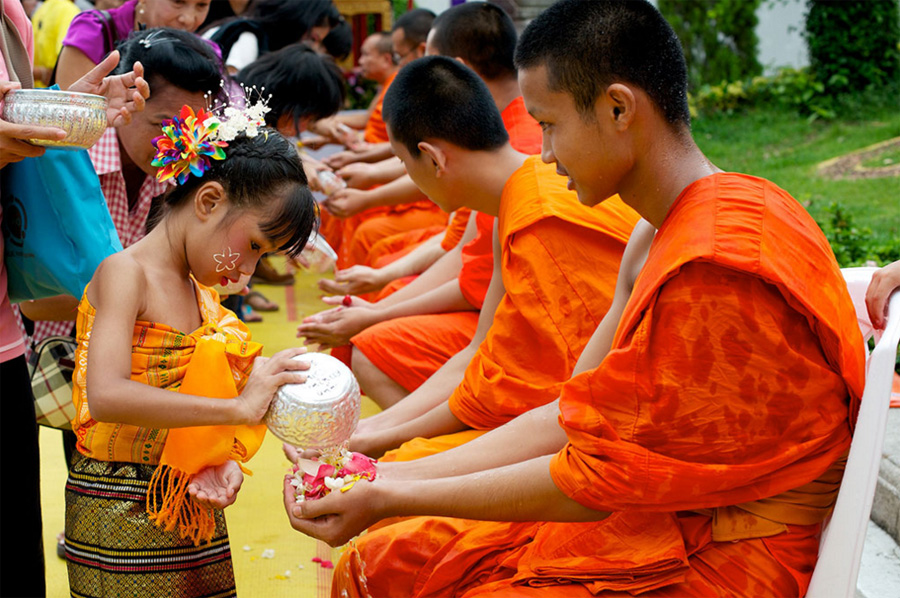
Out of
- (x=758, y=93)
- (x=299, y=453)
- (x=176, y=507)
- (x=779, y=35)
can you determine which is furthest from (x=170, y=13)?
(x=779, y=35)

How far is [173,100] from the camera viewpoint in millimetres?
2898

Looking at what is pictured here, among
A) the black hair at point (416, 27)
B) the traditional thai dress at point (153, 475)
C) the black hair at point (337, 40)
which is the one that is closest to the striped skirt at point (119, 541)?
the traditional thai dress at point (153, 475)

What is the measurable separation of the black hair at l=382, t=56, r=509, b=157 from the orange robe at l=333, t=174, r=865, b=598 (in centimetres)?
133

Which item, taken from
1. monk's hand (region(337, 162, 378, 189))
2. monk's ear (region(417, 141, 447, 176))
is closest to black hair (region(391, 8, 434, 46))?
monk's hand (region(337, 162, 378, 189))

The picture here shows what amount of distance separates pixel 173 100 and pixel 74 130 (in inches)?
33.7

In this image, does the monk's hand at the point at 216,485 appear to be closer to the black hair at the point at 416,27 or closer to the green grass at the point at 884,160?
the black hair at the point at 416,27

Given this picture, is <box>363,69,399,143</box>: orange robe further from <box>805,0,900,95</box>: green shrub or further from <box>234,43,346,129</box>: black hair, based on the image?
<box>805,0,900,95</box>: green shrub

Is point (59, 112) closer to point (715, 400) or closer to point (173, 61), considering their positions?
point (173, 61)

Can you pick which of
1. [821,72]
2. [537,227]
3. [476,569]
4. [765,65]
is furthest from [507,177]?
[765,65]

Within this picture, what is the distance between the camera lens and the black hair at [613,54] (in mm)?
2008

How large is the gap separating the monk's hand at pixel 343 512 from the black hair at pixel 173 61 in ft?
4.60

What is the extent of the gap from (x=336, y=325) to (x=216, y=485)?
5.27ft

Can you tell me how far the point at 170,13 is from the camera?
156 inches

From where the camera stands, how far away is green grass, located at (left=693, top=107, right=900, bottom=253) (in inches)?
283
